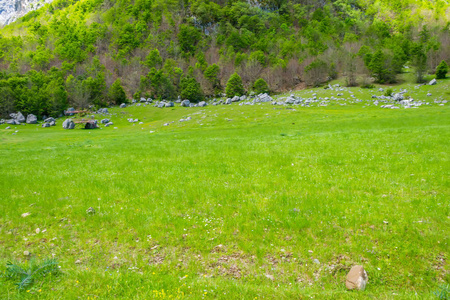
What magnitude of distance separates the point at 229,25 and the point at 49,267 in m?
175

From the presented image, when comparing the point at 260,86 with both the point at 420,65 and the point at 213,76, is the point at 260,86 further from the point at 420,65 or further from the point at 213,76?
the point at 420,65

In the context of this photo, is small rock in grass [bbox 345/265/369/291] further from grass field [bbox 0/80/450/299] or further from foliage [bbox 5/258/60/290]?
foliage [bbox 5/258/60/290]

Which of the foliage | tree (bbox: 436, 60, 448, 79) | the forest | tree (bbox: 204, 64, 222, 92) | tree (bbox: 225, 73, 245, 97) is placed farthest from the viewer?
tree (bbox: 204, 64, 222, 92)

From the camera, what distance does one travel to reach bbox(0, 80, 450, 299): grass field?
5613mm

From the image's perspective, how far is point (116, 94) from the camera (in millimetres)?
99312

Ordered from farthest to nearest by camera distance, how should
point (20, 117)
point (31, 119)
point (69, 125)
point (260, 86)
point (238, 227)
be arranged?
point (260, 86), point (31, 119), point (20, 117), point (69, 125), point (238, 227)

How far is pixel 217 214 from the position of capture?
8922 mm

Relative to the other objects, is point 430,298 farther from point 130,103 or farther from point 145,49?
point 145,49

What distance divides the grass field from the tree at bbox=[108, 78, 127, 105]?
92.3m

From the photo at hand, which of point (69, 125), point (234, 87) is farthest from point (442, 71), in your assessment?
point (69, 125)

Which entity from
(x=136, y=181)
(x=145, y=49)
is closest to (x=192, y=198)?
(x=136, y=181)

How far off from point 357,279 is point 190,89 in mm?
99293

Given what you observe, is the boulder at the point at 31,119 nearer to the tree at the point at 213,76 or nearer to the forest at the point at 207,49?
the forest at the point at 207,49

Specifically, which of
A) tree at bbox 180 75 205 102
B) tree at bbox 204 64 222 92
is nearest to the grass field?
tree at bbox 180 75 205 102
